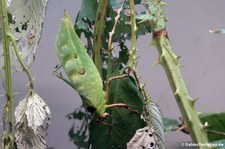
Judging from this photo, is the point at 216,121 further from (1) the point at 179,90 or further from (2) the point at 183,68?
(2) the point at 183,68

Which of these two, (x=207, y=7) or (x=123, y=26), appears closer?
(x=123, y=26)

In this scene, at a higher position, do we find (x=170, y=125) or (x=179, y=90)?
(x=179, y=90)

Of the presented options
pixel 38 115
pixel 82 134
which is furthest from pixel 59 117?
pixel 38 115

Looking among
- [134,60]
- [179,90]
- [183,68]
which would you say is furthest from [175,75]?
[183,68]

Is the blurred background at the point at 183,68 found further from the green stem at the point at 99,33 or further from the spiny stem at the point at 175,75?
the spiny stem at the point at 175,75

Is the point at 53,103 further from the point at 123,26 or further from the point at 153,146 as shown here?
the point at 153,146

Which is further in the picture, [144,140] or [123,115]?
[123,115]
